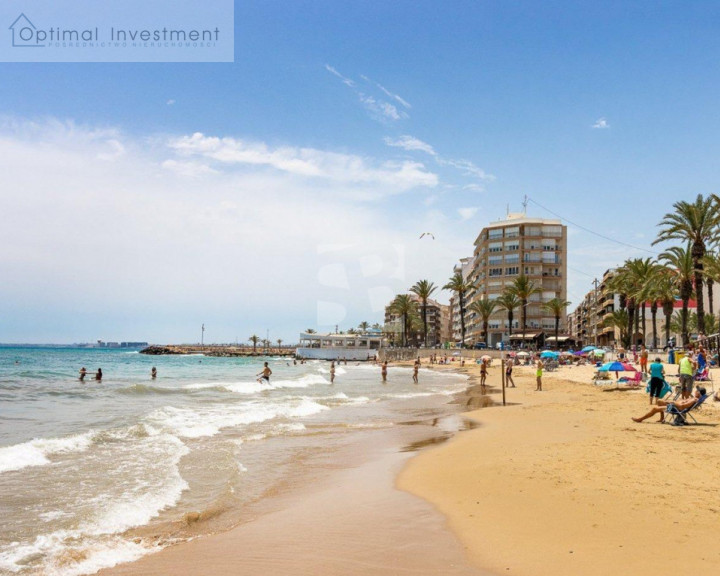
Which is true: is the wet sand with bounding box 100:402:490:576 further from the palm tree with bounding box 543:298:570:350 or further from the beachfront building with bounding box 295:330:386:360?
the beachfront building with bounding box 295:330:386:360

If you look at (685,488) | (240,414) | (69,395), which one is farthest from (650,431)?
(69,395)

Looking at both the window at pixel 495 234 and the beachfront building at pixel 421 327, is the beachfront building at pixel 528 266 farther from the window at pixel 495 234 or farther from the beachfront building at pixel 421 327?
the beachfront building at pixel 421 327

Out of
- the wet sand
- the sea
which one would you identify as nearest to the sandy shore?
the wet sand

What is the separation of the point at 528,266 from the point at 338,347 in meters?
42.4

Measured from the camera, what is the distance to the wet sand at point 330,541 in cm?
550

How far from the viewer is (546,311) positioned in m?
89.2

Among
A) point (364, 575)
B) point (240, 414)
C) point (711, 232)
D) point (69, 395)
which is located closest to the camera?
point (364, 575)

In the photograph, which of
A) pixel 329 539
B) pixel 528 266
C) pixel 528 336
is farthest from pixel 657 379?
pixel 528 266

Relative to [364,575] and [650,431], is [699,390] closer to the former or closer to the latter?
[650,431]

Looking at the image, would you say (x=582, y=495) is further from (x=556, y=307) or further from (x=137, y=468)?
(x=556, y=307)

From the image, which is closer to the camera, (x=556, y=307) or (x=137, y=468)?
(x=137, y=468)

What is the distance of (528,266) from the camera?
9075 cm

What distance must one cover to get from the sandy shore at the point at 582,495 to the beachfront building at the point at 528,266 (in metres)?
77.3

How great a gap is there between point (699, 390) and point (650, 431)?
107 inches
